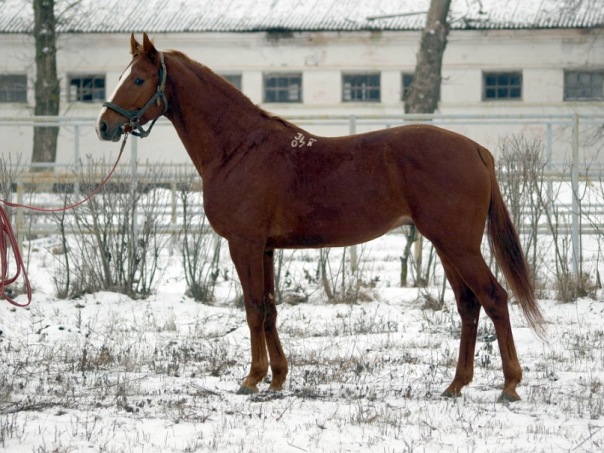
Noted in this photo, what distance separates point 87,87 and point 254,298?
21957 millimetres

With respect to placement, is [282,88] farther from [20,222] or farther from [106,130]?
[106,130]

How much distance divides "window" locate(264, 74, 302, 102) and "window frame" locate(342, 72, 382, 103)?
4.08ft

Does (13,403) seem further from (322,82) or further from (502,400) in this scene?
(322,82)

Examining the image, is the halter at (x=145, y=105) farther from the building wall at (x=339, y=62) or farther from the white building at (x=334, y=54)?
the building wall at (x=339, y=62)

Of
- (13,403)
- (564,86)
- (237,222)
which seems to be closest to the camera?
(13,403)

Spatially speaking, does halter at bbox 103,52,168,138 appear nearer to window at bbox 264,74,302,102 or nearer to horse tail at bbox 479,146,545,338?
horse tail at bbox 479,146,545,338

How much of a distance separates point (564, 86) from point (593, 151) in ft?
10.2

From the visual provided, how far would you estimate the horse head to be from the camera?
20.4 ft

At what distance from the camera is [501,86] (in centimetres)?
2623

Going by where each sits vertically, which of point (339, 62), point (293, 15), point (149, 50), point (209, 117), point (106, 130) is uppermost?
point (293, 15)

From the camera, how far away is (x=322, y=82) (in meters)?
26.5

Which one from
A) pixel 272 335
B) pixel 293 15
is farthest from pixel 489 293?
pixel 293 15

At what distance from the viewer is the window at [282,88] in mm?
26859

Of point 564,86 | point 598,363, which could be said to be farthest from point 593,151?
point 598,363
